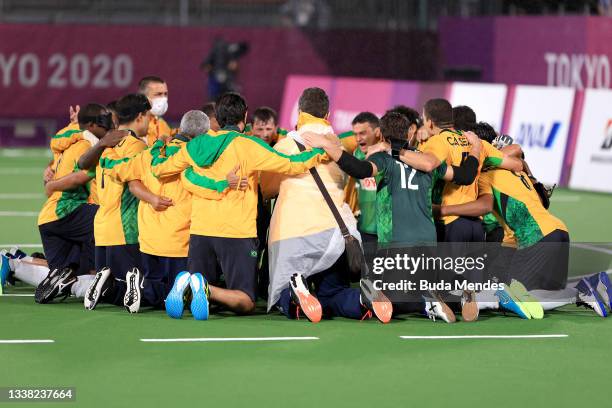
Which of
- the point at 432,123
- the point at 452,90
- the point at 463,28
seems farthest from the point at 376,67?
the point at 432,123

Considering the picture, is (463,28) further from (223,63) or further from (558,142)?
(558,142)

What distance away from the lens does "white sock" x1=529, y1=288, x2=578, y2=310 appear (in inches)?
460

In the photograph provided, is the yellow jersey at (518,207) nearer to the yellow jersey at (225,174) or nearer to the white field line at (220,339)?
the yellow jersey at (225,174)

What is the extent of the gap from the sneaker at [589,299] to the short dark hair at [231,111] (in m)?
3.28

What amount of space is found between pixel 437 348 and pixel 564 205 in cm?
1083

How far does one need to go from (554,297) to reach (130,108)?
13.5 ft

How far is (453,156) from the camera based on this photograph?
11539 mm

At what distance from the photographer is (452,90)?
24.7 meters

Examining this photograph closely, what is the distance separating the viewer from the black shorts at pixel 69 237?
12914mm

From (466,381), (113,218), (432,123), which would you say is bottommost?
(466,381)

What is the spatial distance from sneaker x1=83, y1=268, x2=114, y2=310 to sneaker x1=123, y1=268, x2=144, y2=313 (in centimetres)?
17

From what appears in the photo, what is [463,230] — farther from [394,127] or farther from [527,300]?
[394,127]

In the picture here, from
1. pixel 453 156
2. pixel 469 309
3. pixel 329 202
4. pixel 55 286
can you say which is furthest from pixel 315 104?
pixel 55 286

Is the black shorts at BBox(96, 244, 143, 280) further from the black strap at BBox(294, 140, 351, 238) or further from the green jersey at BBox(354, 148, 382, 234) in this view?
the green jersey at BBox(354, 148, 382, 234)
